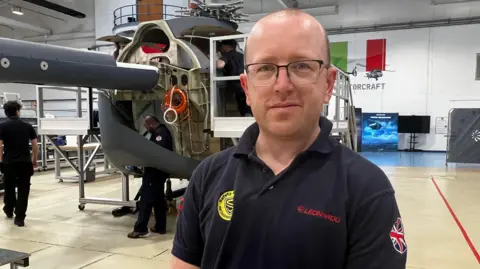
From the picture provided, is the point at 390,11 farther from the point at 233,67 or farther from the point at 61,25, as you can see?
the point at 61,25

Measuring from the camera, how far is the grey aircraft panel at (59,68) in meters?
3.37

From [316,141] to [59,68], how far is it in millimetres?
3321

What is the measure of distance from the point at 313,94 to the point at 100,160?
14.8 metres

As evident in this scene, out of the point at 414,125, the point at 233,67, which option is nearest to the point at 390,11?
the point at 414,125

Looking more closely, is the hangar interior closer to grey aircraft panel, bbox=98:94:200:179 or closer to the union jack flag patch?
grey aircraft panel, bbox=98:94:200:179

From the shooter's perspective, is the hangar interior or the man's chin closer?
the man's chin

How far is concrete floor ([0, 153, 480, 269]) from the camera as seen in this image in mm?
4527

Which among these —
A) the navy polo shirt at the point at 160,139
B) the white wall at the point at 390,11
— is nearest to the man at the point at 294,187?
the navy polo shirt at the point at 160,139

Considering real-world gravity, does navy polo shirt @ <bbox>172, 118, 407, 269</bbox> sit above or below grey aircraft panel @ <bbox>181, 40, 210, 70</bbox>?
below

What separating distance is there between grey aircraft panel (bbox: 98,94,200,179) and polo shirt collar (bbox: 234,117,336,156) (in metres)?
4.05

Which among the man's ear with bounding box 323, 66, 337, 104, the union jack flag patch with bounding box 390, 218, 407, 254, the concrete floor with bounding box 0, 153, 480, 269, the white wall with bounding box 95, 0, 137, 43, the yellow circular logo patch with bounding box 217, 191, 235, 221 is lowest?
the concrete floor with bounding box 0, 153, 480, 269

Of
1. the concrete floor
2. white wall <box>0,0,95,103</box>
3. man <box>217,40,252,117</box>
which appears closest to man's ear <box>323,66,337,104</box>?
the concrete floor

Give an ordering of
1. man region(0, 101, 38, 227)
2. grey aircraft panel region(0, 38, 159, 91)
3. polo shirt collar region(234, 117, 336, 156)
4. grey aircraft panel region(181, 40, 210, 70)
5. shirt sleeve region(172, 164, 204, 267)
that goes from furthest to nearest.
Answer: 1. man region(0, 101, 38, 227)
2. grey aircraft panel region(181, 40, 210, 70)
3. grey aircraft panel region(0, 38, 159, 91)
4. shirt sleeve region(172, 164, 204, 267)
5. polo shirt collar region(234, 117, 336, 156)

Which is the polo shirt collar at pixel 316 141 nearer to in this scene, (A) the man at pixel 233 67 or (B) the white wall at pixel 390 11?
(A) the man at pixel 233 67
